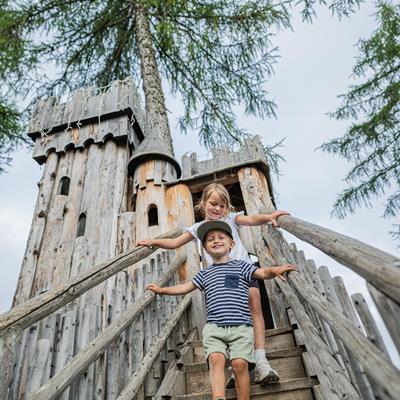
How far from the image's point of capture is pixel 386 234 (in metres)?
8.62

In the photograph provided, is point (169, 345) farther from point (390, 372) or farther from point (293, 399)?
point (390, 372)

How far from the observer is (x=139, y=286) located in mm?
3141

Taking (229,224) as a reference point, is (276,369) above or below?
below

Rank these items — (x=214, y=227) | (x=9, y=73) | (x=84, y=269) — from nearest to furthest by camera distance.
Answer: (x=214, y=227)
(x=84, y=269)
(x=9, y=73)

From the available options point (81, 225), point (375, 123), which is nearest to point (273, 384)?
point (81, 225)

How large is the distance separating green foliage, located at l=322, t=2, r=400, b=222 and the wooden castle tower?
164 inches

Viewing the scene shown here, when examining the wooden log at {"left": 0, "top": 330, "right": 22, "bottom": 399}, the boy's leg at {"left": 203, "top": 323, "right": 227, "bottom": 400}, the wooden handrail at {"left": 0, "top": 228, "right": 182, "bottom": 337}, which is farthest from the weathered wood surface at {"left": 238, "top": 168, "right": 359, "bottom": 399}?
the wooden log at {"left": 0, "top": 330, "right": 22, "bottom": 399}

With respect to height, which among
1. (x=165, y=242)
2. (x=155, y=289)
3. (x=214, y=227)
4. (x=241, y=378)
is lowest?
(x=241, y=378)

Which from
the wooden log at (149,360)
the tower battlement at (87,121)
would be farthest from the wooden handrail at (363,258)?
the tower battlement at (87,121)

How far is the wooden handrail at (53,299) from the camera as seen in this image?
58.4 inches

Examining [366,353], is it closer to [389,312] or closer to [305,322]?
[389,312]

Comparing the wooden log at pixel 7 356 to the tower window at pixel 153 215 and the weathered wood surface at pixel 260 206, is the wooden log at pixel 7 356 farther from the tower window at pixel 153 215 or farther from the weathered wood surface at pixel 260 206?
the tower window at pixel 153 215

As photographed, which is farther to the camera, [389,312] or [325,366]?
[325,366]

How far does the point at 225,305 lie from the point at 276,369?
84 centimetres
